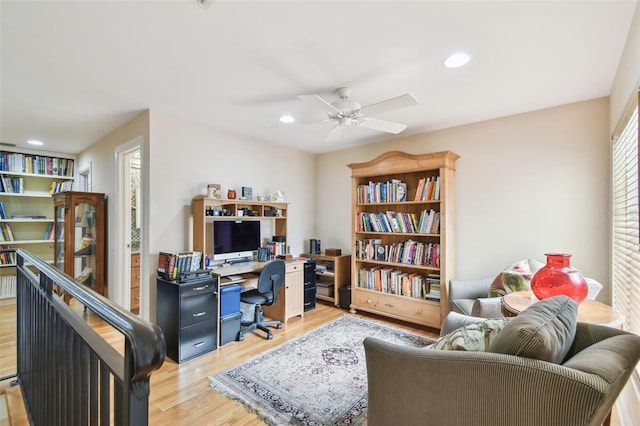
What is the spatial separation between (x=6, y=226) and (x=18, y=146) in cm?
122

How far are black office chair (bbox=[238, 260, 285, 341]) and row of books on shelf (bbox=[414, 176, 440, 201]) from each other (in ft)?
5.95

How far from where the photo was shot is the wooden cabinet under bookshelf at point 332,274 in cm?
427

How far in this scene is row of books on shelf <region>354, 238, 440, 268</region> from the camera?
3444 mm

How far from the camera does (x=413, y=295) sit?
3.54 metres

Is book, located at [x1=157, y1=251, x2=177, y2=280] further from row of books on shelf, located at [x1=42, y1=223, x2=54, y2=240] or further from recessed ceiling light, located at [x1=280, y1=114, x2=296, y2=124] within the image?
row of books on shelf, located at [x1=42, y1=223, x2=54, y2=240]

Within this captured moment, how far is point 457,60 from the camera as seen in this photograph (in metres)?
2.08

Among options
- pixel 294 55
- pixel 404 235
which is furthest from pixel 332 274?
pixel 294 55

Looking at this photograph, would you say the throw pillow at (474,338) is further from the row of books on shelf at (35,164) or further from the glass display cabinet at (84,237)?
the row of books on shelf at (35,164)

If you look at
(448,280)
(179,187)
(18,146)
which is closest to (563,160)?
(448,280)

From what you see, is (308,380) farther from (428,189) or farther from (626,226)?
(626,226)

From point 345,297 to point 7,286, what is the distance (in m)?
4.92

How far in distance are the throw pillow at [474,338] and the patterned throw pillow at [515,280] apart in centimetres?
151

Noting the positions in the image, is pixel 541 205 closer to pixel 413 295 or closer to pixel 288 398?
pixel 413 295

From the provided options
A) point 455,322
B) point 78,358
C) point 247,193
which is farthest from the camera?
point 247,193
